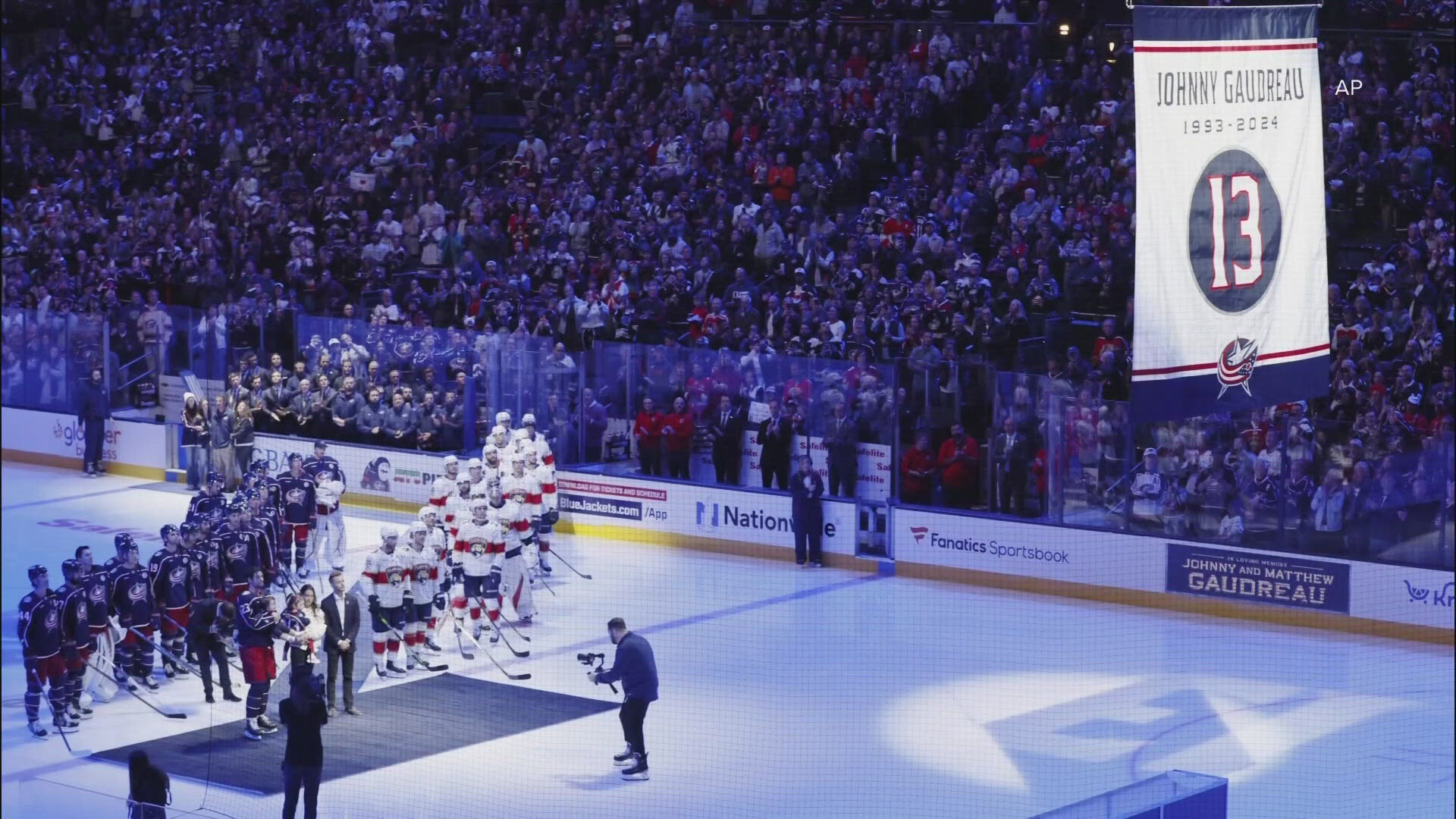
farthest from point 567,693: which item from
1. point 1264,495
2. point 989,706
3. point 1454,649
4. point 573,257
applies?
point 573,257

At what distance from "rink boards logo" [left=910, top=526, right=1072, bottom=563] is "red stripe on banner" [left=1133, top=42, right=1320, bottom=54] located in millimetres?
10701

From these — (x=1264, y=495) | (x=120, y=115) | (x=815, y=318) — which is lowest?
(x=1264, y=495)

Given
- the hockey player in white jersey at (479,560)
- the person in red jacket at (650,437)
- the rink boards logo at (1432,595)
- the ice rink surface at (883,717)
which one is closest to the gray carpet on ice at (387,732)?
the ice rink surface at (883,717)

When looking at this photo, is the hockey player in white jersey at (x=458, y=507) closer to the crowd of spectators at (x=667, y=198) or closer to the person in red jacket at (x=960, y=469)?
the crowd of spectators at (x=667, y=198)

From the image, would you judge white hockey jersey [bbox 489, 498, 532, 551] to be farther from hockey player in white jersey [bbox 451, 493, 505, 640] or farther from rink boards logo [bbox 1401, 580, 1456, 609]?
rink boards logo [bbox 1401, 580, 1456, 609]

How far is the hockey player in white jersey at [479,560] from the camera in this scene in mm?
18203

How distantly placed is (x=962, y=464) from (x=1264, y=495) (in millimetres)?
3228

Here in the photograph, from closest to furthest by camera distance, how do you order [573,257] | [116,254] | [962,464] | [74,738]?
1. [74,738]
2. [962,464]
3. [573,257]
4. [116,254]

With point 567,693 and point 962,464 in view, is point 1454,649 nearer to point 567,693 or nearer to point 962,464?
point 962,464

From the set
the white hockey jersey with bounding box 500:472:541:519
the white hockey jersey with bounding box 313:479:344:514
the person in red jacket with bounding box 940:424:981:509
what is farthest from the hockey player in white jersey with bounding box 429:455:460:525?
the person in red jacket with bounding box 940:424:981:509

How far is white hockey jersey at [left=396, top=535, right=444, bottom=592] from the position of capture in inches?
677

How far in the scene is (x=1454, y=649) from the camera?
17.7 meters

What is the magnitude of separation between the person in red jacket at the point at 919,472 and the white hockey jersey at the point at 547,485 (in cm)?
364

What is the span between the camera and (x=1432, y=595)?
58.1ft
